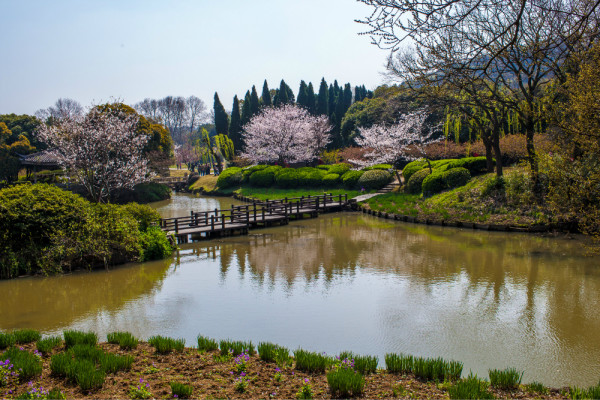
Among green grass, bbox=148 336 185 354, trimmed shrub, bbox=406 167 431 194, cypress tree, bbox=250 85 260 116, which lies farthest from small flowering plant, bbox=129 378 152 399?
cypress tree, bbox=250 85 260 116

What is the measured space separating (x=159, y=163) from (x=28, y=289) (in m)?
25.1

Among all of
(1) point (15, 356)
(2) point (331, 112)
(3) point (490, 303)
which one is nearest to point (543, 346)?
(3) point (490, 303)

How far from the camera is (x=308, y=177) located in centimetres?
3556

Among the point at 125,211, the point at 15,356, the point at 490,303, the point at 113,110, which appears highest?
the point at 113,110

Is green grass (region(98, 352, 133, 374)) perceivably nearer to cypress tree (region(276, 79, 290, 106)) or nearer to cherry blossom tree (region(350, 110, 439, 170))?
cherry blossom tree (region(350, 110, 439, 170))

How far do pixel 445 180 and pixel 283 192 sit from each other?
14.7 meters

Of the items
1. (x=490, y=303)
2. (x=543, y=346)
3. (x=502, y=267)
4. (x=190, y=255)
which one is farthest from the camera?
(x=190, y=255)

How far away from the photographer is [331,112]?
56156mm

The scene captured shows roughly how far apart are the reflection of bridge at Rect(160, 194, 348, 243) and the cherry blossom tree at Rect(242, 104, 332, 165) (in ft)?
49.4

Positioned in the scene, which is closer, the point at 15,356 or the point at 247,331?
the point at 15,356

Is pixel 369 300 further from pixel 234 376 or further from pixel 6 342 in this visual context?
pixel 6 342

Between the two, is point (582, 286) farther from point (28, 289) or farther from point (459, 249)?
point (28, 289)

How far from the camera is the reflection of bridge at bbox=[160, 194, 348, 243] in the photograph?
18.8 meters

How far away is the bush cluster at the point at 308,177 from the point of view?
3114cm
